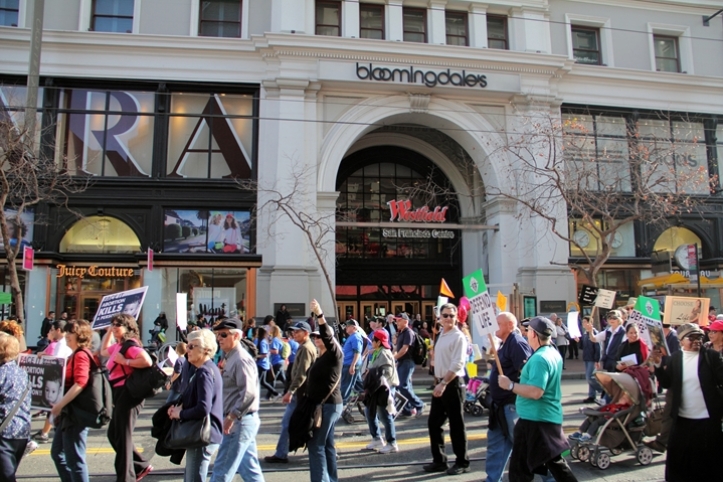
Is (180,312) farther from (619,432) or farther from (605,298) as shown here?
(605,298)

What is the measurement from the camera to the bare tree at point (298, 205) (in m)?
21.9

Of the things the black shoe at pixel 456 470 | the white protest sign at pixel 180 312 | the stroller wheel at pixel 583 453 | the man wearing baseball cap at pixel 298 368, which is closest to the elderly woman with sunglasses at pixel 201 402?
the man wearing baseball cap at pixel 298 368

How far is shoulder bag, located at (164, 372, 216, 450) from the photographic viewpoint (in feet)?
16.3

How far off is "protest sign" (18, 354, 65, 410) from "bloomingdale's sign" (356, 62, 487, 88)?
61.8 ft

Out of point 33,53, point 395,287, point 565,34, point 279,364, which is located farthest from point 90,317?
point 565,34

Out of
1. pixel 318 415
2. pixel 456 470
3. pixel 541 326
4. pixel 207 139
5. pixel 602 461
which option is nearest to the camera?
pixel 541 326

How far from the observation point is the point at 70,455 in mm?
5711

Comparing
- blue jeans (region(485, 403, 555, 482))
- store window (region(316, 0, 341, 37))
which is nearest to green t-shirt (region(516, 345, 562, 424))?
blue jeans (region(485, 403, 555, 482))

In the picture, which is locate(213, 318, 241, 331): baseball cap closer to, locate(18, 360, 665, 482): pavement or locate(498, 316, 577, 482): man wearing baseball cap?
locate(18, 360, 665, 482): pavement

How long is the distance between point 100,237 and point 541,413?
20678 mm

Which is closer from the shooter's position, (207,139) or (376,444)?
(376,444)

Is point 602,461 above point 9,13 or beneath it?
beneath

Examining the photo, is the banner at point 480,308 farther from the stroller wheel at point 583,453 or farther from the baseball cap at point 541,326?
the stroller wheel at point 583,453

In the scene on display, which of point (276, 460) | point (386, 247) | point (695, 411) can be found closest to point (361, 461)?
point (276, 460)
